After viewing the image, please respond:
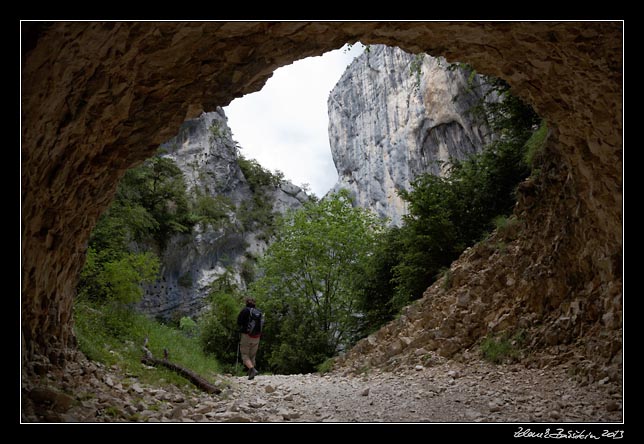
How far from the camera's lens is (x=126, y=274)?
316 inches

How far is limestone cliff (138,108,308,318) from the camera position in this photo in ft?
88.5

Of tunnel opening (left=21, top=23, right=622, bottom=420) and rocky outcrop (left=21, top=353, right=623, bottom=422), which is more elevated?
tunnel opening (left=21, top=23, right=622, bottom=420)

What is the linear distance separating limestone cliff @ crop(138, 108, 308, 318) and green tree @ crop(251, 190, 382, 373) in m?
10.1

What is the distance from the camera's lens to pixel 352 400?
535cm

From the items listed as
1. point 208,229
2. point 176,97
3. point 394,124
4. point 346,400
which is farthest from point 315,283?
point 394,124

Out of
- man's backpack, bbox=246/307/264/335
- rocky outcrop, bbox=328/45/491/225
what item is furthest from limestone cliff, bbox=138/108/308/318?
man's backpack, bbox=246/307/264/335

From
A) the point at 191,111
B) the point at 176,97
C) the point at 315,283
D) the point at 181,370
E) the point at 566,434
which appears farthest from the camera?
the point at 315,283

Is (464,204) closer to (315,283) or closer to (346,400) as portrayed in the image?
(346,400)

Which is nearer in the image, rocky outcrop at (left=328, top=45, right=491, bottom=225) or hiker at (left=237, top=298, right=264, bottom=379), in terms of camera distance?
hiker at (left=237, top=298, right=264, bottom=379)

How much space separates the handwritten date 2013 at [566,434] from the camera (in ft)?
9.53

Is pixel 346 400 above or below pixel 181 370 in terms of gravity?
below

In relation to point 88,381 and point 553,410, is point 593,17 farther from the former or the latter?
point 88,381

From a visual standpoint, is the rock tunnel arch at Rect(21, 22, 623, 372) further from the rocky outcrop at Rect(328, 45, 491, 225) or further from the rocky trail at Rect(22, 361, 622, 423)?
the rocky outcrop at Rect(328, 45, 491, 225)

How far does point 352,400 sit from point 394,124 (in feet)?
108
